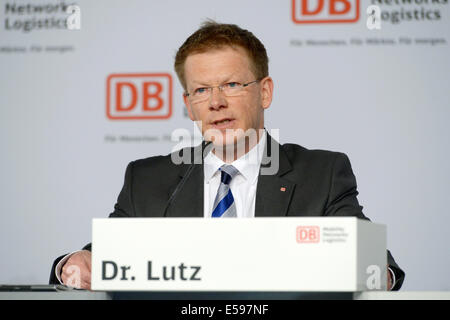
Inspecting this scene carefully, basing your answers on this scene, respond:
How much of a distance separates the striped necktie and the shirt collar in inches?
1.7

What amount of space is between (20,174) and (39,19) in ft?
2.47

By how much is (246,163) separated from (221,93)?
0.24 m

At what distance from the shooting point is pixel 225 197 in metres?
2.24

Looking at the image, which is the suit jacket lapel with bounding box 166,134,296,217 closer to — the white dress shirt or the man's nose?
the white dress shirt

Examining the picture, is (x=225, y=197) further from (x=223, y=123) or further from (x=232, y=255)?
(x=232, y=255)

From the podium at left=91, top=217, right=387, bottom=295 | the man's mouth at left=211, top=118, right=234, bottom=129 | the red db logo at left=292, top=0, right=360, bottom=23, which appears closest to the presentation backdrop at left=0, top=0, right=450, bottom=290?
the red db logo at left=292, top=0, right=360, bottom=23

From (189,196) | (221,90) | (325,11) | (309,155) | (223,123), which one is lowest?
(189,196)

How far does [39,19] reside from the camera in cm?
361

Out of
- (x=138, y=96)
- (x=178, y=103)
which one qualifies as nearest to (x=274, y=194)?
(x=178, y=103)

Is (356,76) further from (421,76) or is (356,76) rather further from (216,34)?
(216,34)

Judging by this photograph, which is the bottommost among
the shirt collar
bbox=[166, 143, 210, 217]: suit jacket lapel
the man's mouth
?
bbox=[166, 143, 210, 217]: suit jacket lapel

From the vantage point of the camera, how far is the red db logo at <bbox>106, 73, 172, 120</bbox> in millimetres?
3463

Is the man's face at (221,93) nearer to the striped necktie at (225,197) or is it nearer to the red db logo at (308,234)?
the striped necktie at (225,197)

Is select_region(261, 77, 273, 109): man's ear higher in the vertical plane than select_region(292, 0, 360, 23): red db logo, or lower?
lower
